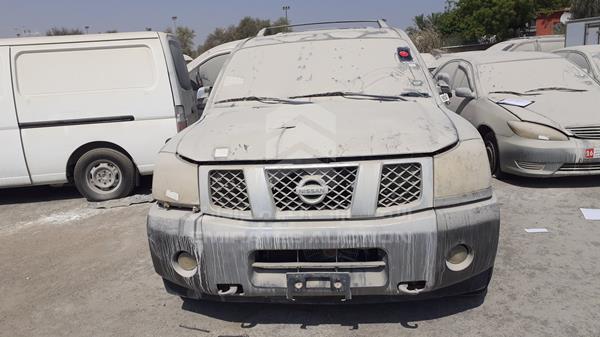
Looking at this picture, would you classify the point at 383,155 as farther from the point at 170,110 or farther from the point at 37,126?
the point at 37,126

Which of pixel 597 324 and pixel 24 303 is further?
pixel 24 303

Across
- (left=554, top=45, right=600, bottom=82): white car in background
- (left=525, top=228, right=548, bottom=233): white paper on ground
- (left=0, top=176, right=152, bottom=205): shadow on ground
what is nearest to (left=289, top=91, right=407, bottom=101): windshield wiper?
(left=525, top=228, right=548, bottom=233): white paper on ground

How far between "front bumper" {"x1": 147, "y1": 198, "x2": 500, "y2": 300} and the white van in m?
3.49

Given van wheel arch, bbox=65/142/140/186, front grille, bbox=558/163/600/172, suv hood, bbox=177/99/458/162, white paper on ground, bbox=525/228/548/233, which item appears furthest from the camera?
van wheel arch, bbox=65/142/140/186

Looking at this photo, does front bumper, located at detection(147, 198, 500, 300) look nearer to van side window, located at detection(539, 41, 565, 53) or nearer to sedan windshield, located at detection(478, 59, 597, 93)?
sedan windshield, located at detection(478, 59, 597, 93)

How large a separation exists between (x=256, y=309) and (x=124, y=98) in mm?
3634

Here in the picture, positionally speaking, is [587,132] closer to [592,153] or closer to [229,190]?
[592,153]

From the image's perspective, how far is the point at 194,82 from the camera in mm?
8516

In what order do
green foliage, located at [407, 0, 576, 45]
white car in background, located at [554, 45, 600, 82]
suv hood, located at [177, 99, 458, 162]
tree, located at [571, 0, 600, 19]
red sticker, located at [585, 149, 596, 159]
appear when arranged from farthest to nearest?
1. green foliage, located at [407, 0, 576, 45]
2. tree, located at [571, 0, 600, 19]
3. white car in background, located at [554, 45, 600, 82]
4. red sticker, located at [585, 149, 596, 159]
5. suv hood, located at [177, 99, 458, 162]

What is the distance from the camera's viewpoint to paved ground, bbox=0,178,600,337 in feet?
10.1

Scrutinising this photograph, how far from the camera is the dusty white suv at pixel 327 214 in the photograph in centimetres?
262

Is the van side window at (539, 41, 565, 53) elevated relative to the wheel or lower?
elevated

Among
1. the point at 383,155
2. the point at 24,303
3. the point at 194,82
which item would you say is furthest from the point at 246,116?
the point at 194,82

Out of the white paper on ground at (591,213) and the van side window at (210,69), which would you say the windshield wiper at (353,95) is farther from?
the van side window at (210,69)
